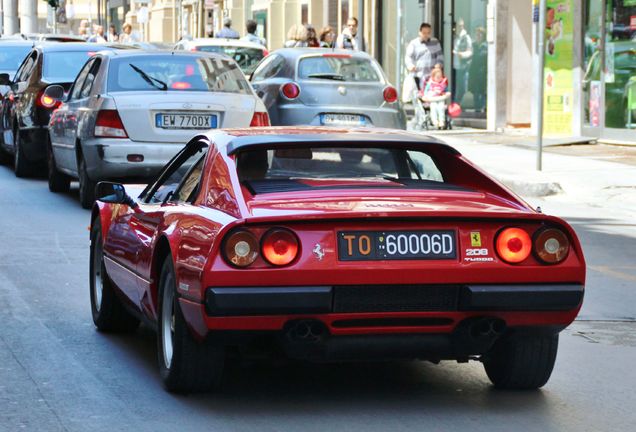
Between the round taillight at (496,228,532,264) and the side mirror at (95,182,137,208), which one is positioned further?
the side mirror at (95,182,137,208)

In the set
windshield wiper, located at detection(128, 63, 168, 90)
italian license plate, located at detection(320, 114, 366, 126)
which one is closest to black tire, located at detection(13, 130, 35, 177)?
italian license plate, located at detection(320, 114, 366, 126)

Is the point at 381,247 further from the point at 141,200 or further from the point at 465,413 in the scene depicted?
the point at 141,200

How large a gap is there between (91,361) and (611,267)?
5.19 m

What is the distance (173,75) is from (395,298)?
9.44 m

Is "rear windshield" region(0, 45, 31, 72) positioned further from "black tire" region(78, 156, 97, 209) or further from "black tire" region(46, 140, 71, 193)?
"black tire" region(78, 156, 97, 209)

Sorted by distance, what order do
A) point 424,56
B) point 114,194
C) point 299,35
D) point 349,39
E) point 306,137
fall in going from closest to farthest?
point 306,137
point 114,194
point 299,35
point 424,56
point 349,39

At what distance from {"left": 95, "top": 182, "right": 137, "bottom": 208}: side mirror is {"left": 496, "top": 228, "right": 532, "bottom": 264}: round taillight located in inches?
85.7

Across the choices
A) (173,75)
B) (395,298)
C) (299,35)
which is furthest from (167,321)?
(299,35)

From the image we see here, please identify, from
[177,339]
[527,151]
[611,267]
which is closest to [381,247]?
[177,339]

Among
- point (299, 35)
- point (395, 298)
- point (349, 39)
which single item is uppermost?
point (299, 35)

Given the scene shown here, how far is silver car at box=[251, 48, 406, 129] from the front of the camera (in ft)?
66.8

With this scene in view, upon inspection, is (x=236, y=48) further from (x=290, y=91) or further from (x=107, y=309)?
(x=107, y=309)

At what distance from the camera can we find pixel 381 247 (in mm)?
6156

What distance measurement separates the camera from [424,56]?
30.1 meters
